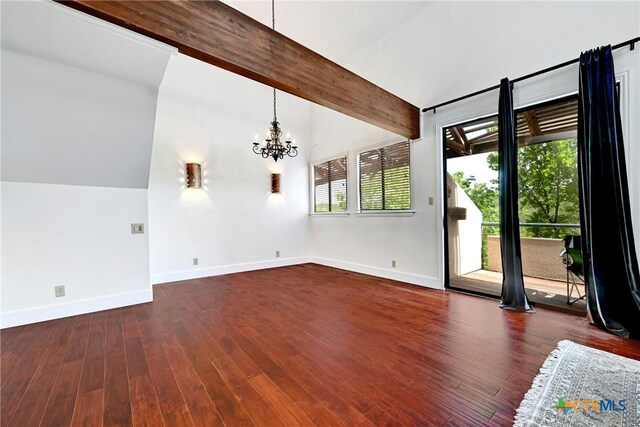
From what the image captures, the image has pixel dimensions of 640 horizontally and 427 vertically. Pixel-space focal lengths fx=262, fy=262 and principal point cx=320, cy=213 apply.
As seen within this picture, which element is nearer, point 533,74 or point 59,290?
point 533,74

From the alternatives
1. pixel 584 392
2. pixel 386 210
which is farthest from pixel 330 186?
pixel 584 392

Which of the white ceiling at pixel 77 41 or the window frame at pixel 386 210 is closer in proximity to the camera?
the white ceiling at pixel 77 41

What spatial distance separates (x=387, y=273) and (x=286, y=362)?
282 centimetres

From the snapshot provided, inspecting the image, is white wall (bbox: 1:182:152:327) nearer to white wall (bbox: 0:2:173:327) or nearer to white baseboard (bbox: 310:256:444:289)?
white wall (bbox: 0:2:173:327)

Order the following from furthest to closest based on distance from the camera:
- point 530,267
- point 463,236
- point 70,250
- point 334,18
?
point 334,18 → point 463,236 → point 530,267 → point 70,250

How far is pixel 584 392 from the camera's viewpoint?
154 cm

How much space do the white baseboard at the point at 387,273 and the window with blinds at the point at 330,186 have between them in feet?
3.60

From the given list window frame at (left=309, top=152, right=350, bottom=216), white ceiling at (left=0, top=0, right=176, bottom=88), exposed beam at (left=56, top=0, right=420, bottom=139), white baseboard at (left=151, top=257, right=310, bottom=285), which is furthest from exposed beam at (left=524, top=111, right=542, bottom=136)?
white baseboard at (left=151, top=257, right=310, bottom=285)

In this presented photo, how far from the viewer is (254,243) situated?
5.32 m

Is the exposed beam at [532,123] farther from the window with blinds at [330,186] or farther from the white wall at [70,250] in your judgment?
the white wall at [70,250]

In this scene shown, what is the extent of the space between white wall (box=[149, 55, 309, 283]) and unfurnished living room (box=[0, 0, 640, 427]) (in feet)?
0.16

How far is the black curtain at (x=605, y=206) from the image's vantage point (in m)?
2.32

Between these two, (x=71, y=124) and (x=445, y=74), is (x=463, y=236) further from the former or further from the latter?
(x=71, y=124)

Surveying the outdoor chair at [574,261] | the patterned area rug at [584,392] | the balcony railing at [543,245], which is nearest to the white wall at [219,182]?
the balcony railing at [543,245]
